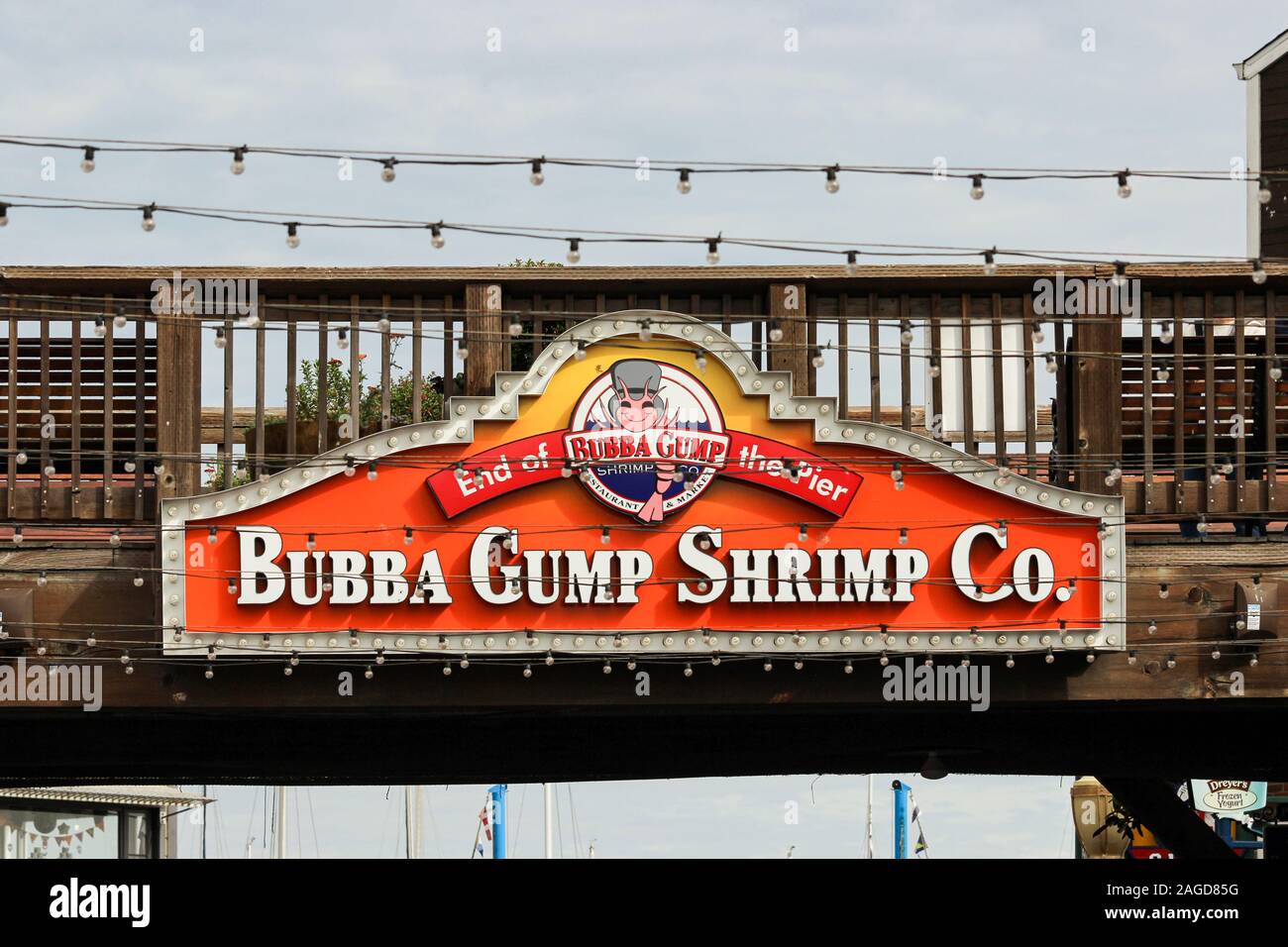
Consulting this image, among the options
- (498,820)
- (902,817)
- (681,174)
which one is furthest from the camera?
(902,817)

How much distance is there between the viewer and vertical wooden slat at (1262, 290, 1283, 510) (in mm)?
13398

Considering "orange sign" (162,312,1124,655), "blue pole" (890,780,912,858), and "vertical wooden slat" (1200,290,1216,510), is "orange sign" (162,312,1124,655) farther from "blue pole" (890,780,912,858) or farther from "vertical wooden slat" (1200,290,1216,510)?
"blue pole" (890,780,912,858)

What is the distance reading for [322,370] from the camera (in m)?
13.2

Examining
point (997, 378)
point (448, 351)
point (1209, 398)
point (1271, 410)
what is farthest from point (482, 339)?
point (1271, 410)

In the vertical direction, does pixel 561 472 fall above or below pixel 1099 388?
below

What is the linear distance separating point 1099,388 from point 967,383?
1.06m

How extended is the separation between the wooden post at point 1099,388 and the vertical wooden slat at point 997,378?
533 mm

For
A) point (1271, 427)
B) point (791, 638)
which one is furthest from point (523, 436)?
point (1271, 427)

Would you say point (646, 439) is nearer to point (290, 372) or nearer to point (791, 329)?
point (791, 329)

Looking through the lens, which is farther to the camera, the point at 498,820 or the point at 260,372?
the point at 498,820

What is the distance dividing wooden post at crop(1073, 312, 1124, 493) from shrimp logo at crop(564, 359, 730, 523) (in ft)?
9.60

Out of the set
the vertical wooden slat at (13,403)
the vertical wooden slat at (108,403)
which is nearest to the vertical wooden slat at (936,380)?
the vertical wooden slat at (108,403)

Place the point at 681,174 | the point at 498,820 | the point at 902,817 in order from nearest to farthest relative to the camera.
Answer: the point at 681,174, the point at 498,820, the point at 902,817
